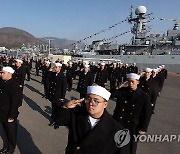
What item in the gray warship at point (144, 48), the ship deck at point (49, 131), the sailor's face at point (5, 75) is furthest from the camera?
the gray warship at point (144, 48)

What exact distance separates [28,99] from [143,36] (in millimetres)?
32024

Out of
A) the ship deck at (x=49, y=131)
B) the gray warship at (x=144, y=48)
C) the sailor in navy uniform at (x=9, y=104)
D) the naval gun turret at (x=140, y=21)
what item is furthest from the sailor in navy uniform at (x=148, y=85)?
the naval gun turret at (x=140, y=21)

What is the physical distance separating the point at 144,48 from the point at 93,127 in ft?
122

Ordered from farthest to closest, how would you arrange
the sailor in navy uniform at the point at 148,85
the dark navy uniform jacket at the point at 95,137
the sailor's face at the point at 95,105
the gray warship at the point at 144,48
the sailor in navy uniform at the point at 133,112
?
the gray warship at the point at 144,48
the sailor in navy uniform at the point at 148,85
the sailor in navy uniform at the point at 133,112
the sailor's face at the point at 95,105
the dark navy uniform jacket at the point at 95,137

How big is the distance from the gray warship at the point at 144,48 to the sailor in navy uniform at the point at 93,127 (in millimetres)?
26904

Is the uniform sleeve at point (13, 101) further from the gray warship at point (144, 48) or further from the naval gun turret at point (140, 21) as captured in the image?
the naval gun turret at point (140, 21)

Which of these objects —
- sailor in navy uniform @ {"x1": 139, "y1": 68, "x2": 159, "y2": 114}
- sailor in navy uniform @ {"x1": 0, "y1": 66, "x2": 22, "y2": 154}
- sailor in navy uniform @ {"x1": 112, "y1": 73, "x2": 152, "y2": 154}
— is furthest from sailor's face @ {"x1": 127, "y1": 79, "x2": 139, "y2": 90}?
sailor in navy uniform @ {"x1": 139, "y1": 68, "x2": 159, "y2": 114}

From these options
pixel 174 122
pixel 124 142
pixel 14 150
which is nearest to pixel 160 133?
pixel 174 122

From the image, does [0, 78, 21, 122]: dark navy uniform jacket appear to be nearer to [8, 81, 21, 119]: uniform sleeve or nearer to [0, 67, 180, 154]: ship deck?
[8, 81, 21, 119]: uniform sleeve

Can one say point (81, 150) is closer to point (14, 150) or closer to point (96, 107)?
point (96, 107)

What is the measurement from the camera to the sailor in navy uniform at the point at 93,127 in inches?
95.0

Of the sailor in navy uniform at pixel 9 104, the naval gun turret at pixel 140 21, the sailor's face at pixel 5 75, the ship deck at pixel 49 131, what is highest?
the naval gun turret at pixel 140 21

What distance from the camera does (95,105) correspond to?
255 cm

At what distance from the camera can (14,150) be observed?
16.7 feet
